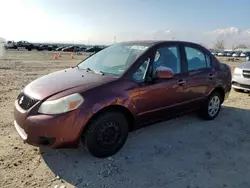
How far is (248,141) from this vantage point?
15.6ft

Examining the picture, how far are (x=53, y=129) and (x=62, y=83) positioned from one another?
2.65 ft

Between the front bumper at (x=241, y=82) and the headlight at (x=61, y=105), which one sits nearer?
the headlight at (x=61, y=105)

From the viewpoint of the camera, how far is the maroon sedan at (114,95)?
3498mm

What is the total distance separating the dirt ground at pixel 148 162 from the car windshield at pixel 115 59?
127 cm

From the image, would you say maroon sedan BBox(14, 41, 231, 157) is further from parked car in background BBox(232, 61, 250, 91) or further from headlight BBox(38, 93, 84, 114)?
parked car in background BBox(232, 61, 250, 91)

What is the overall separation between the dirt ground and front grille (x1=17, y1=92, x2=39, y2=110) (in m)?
0.76

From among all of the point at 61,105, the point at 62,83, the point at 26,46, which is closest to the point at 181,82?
the point at 62,83

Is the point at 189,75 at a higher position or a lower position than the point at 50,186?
higher

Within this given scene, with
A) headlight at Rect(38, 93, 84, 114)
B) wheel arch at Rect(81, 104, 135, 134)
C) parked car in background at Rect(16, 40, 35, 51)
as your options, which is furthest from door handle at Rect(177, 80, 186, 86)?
parked car in background at Rect(16, 40, 35, 51)

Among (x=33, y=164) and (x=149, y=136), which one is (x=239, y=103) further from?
(x=33, y=164)

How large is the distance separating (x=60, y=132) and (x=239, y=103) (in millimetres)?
5705

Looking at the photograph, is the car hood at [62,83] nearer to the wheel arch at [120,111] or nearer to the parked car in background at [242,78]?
the wheel arch at [120,111]

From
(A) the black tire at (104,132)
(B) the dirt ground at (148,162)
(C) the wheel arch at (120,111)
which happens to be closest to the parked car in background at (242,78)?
(B) the dirt ground at (148,162)

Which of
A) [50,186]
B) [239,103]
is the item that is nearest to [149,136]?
[50,186]
